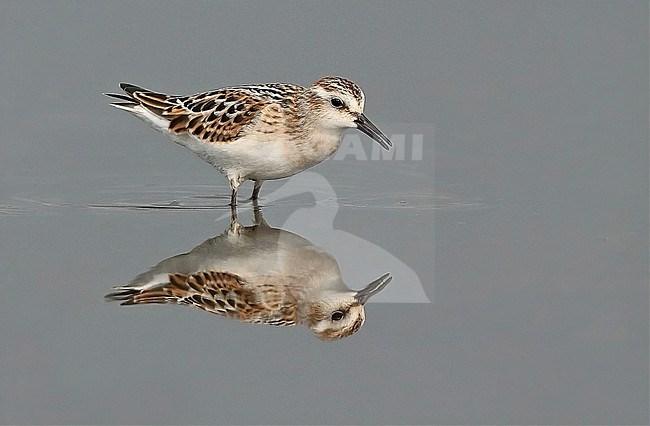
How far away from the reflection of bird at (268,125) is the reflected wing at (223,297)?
2774 mm

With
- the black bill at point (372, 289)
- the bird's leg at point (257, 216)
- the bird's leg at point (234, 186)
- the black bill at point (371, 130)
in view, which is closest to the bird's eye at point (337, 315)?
the black bill at point (372, 289)

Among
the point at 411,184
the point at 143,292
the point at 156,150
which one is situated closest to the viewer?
the point at 143,292

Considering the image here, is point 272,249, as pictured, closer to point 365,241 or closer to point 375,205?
point 365,241

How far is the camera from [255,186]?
46.6ft

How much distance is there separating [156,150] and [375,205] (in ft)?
10.7

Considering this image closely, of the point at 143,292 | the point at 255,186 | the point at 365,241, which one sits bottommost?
the point at 143,292

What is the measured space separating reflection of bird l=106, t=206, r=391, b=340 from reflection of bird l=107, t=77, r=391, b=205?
1719 mm

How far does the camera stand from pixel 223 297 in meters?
10.6

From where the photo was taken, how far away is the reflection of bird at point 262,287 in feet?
34.0

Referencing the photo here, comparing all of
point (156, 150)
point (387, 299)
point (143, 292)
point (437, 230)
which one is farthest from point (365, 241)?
point (156, 150)

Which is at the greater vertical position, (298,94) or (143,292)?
(298,94)

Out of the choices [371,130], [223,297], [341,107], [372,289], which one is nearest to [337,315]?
[372,289]

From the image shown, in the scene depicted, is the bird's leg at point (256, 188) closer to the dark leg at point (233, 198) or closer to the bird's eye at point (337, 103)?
the dark leg at point (233, 198)

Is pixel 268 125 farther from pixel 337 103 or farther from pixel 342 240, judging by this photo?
pixel 342 240
